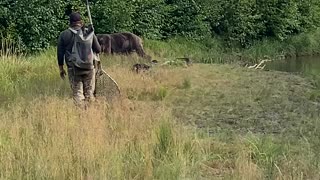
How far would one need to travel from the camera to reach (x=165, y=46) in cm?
2595

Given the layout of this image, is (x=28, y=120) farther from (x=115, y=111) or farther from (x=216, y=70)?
(x=216, y=70)

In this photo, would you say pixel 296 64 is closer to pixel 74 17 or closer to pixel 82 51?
pixel 82 51

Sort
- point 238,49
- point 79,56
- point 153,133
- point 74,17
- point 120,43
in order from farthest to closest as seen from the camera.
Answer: point 238,49 < point 120,43 < point 79,56 < point 74,17 < point 153,133

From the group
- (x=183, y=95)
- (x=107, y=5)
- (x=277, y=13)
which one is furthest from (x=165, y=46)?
(x=183, y=95)

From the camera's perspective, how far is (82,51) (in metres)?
10.4

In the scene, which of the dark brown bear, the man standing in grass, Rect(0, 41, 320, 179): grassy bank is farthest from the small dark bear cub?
the man standing in grass

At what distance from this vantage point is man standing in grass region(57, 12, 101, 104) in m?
10.4

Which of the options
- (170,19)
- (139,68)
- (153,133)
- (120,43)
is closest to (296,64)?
(170,19)

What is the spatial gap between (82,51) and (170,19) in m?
18.7

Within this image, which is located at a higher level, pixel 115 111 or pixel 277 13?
pixel 277 13

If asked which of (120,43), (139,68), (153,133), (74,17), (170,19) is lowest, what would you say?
(153,133)

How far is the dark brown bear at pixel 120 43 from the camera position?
1803 cm

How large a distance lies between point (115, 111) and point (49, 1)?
1452 cm

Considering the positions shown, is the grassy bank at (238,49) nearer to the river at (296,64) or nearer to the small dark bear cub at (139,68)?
the river at (296,64)
